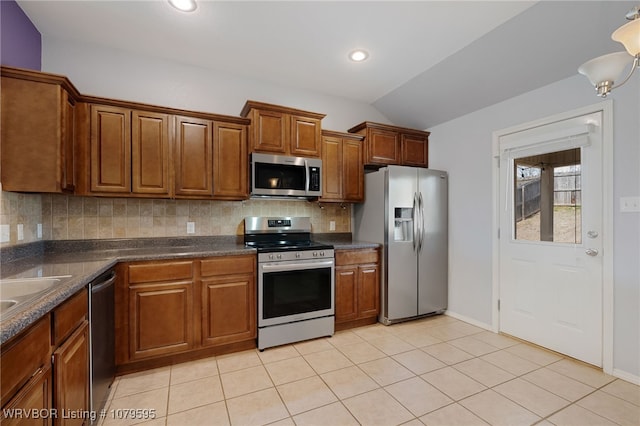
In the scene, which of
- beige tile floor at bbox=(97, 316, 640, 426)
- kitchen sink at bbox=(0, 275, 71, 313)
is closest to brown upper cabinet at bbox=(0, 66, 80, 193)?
kitchen sink at bbox=(0, 275, 71, 313)

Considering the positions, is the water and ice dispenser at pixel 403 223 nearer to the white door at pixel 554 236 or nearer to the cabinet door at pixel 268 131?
the white door at pixel 554 236

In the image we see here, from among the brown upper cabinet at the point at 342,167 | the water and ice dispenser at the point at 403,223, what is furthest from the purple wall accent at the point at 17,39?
the water and ice dispenser at the point at 403,223

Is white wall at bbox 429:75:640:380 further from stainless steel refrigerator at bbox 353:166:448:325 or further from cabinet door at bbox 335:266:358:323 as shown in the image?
cabinet door at bbox 335:266:358:323

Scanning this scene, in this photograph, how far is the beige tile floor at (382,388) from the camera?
71.0 inches

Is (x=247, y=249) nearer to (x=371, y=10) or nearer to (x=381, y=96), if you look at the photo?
(x=371, y=10)

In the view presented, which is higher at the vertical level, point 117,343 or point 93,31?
point 93,31

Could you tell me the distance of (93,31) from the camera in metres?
2.47

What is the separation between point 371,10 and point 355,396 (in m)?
2.78

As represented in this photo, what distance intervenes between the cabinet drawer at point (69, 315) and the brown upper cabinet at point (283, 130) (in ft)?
6.00

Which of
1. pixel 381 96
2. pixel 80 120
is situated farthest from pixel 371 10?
pixel 80 120

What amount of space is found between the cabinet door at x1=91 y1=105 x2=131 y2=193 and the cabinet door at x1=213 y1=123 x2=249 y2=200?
71 cm

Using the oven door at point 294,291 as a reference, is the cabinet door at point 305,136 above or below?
above

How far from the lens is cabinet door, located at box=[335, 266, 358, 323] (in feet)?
10.2

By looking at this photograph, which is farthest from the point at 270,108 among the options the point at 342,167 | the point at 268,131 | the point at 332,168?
the point at 342,167
